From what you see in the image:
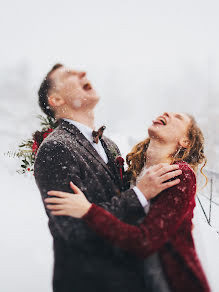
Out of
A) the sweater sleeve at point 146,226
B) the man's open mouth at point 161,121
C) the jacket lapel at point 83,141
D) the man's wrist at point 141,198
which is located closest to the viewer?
the sweater sleeve at point 146,226

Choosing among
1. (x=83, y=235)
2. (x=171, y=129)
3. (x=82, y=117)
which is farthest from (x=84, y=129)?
(x=83, y=235)

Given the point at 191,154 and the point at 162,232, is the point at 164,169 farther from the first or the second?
the point at 191,154

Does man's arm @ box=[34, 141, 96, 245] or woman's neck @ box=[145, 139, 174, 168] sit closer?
man's arm @ box=[34, 141, 96, 245]

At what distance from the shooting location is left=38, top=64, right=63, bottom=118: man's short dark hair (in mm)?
1698

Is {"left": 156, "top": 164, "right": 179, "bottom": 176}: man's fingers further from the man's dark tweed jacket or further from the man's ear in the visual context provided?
the man's ear

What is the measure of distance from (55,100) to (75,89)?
0.59 ft

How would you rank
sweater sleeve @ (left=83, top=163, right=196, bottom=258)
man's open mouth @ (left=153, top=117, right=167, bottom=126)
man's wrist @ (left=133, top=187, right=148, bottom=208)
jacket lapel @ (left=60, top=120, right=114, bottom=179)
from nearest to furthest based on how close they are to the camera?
1. sweater sleeve @ (left=83, top=163, right=196, bottom=258)
2. man's wrist @ (left=133, top=187, right=148, bottom=208)
3. jacket lapel @ (left=60, top=120, right=114, bottom=179)
4. man's open mouth @ (left=153, top=117, right=167, bottom=126)

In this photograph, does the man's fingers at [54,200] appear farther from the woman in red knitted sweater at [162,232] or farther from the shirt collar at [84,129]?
the shirt collar at [84,129]

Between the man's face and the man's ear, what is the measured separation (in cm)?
2

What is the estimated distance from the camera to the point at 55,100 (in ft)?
5.38

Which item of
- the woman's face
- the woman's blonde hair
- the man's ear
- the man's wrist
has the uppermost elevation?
the man's ear

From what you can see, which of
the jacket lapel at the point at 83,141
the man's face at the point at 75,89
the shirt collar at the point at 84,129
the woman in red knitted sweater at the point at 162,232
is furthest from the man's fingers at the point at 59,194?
the man's face at the point at 75,89

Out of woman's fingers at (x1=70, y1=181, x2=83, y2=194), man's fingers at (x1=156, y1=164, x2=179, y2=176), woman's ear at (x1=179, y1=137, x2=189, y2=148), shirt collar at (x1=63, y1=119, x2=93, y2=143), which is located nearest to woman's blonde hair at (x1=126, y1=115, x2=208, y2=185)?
woman's ear at (x1=179, y1=137, x2=189, y2=148)

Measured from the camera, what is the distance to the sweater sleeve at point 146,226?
1.18 metres
